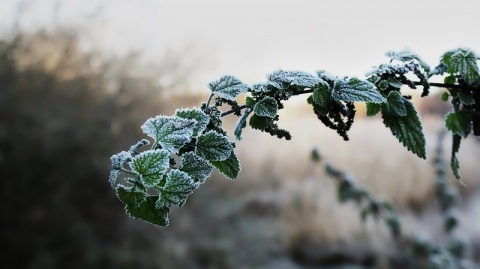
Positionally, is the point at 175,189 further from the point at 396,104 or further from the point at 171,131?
the point at 396,104

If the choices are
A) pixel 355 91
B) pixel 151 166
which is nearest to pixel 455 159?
pixel 355 91

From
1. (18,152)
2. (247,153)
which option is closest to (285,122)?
(247,153)

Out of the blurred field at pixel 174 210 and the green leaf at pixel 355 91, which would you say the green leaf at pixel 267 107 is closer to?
the green leaf at pixel 355 91

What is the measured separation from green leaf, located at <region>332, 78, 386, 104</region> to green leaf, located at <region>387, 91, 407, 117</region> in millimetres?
25

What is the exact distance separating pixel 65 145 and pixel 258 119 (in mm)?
2065

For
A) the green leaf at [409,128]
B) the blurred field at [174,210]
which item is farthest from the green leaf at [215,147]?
the blurred field at [174,210]

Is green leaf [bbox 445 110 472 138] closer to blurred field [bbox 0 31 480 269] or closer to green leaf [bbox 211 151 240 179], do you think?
green leaf [bbox 211 151 240 179]

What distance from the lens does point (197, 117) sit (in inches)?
11.2

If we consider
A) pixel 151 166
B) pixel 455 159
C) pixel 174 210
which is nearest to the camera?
pixel 151 166

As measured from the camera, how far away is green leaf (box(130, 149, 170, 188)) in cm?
26

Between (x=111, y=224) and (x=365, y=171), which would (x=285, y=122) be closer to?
(x=365, y=171)

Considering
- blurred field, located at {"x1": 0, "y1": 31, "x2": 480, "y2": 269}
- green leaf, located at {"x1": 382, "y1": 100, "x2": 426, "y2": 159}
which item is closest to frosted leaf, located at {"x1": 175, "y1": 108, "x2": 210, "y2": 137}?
green leaf, located at {"x1": 382, "y1": 100, "x2": 426, "y2": 159}

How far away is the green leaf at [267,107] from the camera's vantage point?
0.95ft

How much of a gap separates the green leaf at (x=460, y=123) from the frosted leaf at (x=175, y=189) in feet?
0.71
